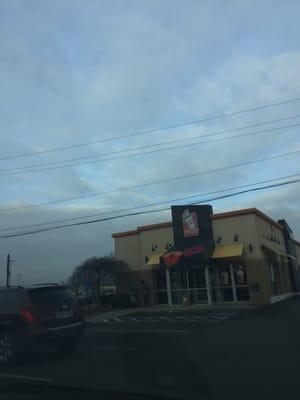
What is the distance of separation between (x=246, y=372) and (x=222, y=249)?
21.5 m

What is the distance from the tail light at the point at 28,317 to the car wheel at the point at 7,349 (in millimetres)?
511

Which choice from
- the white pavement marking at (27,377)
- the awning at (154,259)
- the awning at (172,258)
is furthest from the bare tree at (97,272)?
the white pavement marking at (27,377)

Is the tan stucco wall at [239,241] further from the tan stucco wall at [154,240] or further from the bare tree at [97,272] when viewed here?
the bare tree at [97,272]

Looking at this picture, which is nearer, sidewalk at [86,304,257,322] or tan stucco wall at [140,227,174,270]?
sidewalk at [86,304,257,322]

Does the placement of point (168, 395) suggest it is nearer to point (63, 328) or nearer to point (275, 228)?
point (63, 328)

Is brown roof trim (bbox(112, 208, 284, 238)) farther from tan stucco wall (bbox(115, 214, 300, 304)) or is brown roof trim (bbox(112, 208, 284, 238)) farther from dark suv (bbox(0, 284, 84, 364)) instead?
dark suv (bbox(0, 284, 84, 364))

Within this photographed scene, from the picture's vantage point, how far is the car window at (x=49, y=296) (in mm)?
11453

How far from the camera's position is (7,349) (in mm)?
11125

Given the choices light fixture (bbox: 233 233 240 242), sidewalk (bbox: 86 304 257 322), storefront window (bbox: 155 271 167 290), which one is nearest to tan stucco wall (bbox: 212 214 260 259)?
light fixture (bbox: 233 233 240 242)

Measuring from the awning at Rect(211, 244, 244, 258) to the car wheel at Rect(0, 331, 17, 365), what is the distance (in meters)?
19.4

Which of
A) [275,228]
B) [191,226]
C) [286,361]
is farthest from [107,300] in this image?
[286,361]

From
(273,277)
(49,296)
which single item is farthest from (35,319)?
(273,277)

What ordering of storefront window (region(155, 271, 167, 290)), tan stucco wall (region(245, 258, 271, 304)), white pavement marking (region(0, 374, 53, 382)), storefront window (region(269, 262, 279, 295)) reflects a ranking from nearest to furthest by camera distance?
white pavement marking (region(0, 374, 53, 382)), tan stucco wall (region(245, 258, 271, 304)), storefront window (region(155, 271, 167, 290)), storefront window (region(269, 262, 279, 295))

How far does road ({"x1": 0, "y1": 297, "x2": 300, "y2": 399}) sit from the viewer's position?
764 centimetres
